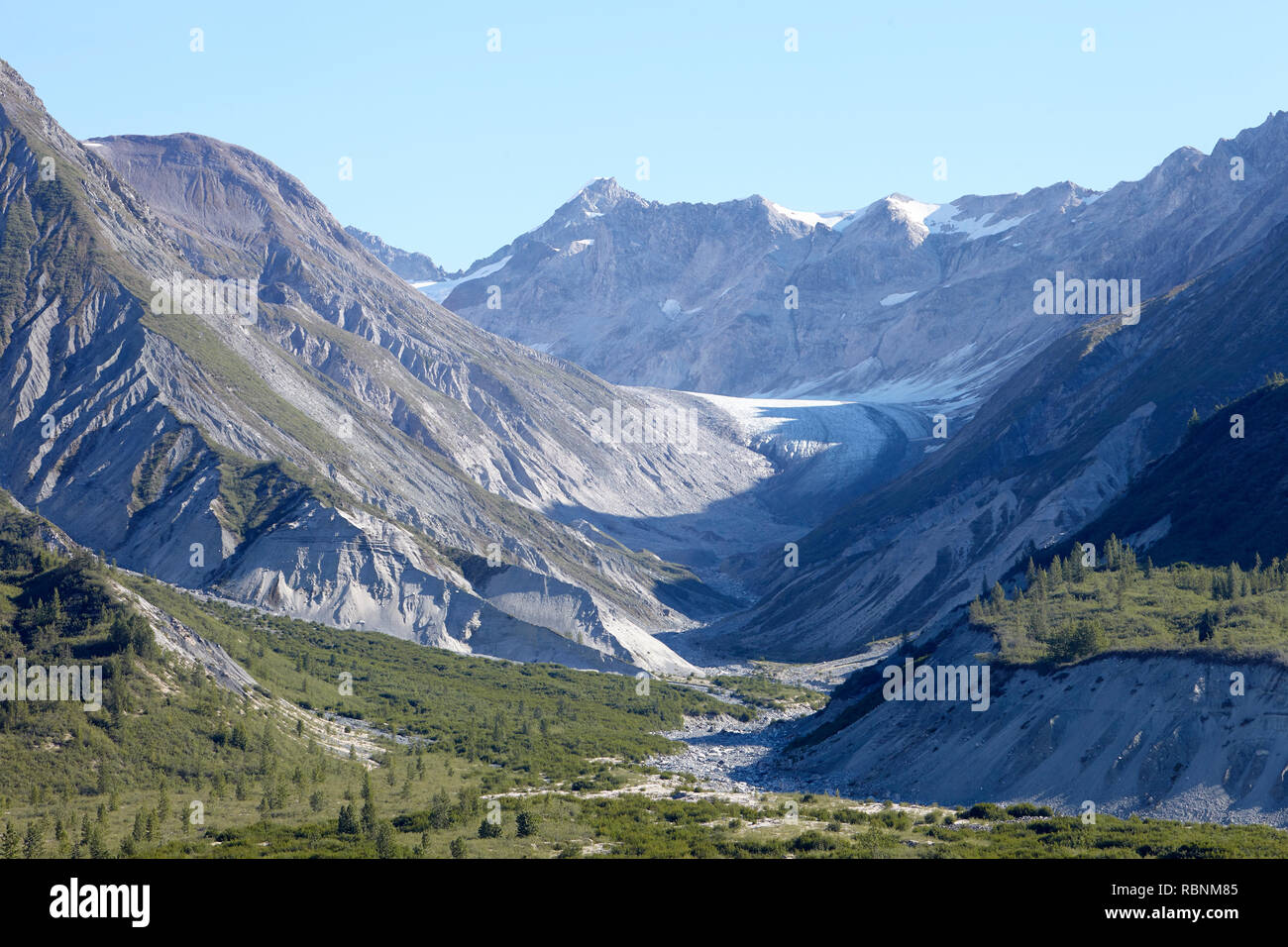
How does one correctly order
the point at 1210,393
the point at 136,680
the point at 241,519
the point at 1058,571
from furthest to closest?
the point at 1210,393 < the point at 241,519 < the point at 1058,571 < the point at 136,680

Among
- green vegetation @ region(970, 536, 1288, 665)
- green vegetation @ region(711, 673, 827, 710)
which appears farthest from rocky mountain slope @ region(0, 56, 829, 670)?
green vegetation @ region(970, 536, 1288, 665)

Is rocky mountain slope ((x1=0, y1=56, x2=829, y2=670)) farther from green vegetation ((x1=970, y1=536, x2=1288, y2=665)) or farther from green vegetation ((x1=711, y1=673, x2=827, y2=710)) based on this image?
green vegetation ((x1=970, y1=536, x2=1288, y2=665))

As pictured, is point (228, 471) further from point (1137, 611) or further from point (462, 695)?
point (1137, 611)

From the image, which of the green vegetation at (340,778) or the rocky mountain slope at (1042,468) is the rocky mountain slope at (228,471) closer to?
A: the rocky mountain slope at (1042,468)

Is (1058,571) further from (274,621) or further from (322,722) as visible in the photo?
(274,621)

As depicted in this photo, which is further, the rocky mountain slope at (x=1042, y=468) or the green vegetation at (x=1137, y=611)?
the rocky mountain slope at (x=1042, y=468)

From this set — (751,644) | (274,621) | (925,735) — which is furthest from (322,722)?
(751,644)

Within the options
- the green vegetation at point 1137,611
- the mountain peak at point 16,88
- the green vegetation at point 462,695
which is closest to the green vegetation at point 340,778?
the green vegetation at point 462,695

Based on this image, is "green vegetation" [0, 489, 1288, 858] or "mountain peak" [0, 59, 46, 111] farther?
"mountain peak" [0, 59, 46, 111]
